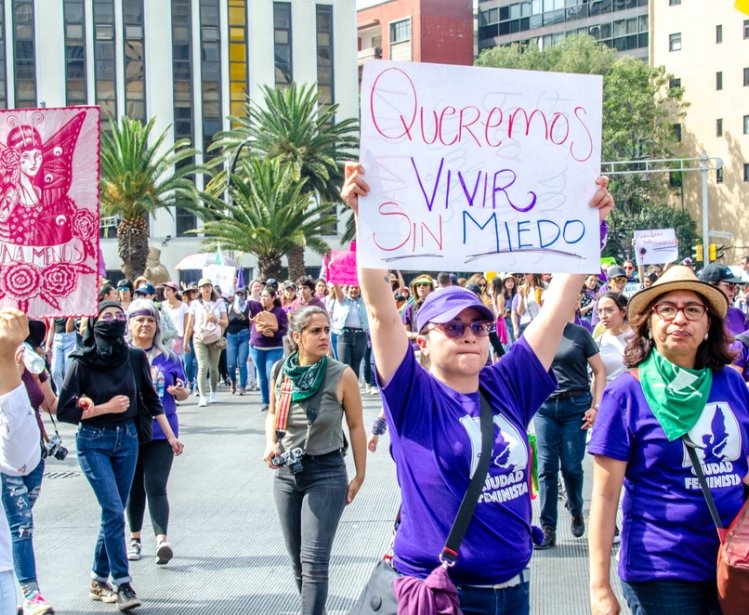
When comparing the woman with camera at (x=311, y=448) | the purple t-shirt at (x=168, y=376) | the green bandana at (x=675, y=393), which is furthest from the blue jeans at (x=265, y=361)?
the green bandana at (x=675, y=393)

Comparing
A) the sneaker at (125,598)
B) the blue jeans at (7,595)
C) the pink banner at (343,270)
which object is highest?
the pink banner at (343,270)

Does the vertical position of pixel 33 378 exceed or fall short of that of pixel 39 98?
it falls short

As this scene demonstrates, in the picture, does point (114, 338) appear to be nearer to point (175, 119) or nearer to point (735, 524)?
point (735, 524)

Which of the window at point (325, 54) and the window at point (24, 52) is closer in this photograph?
the window at point (24, 52)

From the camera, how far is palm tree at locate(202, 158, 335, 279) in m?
39.3

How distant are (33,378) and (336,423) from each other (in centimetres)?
211

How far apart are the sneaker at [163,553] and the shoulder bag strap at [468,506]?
4403 mm

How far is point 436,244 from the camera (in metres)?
3.79

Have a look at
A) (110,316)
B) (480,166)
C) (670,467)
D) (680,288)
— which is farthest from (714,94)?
(670,467)

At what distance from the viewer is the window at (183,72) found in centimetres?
6169

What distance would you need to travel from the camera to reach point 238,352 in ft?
62.3

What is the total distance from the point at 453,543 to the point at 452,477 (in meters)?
0.21

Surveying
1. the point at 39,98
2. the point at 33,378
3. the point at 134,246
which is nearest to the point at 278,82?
the point at 39,98

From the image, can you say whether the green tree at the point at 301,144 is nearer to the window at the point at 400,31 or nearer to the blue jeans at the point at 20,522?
the blue jeans at the point at 20,522
